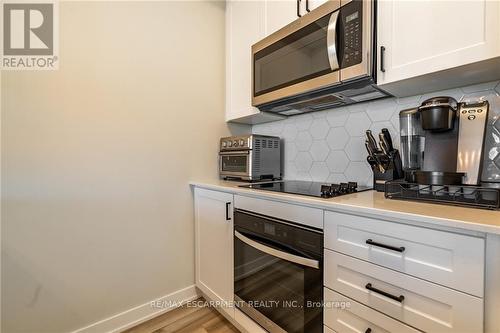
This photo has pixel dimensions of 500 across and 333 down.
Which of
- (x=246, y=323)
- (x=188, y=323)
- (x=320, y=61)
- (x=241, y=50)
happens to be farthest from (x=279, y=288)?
(x=241, y=50)

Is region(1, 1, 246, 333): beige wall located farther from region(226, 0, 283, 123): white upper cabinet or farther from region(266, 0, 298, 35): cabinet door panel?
region(266, 0, 298, 35): cabinet door panel

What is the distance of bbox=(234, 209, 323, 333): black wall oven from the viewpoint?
0.94 m

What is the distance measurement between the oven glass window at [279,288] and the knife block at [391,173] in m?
0.55

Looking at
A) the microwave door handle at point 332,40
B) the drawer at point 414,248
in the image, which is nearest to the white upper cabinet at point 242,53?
the microwave door handle at point 332,40

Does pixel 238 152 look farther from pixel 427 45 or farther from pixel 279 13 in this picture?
pixel 427 45

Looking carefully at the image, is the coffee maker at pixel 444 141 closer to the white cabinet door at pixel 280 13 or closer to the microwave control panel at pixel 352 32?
the microwave control panel at pixel 352 32

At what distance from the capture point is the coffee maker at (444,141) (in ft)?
2.79

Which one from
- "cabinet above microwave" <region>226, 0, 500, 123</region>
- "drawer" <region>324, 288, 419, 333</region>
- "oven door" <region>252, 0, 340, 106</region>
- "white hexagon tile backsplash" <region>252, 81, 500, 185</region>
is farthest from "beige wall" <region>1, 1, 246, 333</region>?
"drawer" <region>324, 288, 419, 333</region>

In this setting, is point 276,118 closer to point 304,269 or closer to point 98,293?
point 304,269

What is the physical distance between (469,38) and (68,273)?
206cm

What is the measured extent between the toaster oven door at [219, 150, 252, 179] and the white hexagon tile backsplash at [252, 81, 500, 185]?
1.11 feet

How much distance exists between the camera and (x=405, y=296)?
0.71 meters

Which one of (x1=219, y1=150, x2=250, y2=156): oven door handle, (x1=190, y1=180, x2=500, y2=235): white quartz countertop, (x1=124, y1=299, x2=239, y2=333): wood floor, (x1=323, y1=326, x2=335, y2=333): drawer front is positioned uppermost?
(x1=219, y1=150, x2=250, y2=156): oven door handle

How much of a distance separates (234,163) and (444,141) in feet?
3.88
